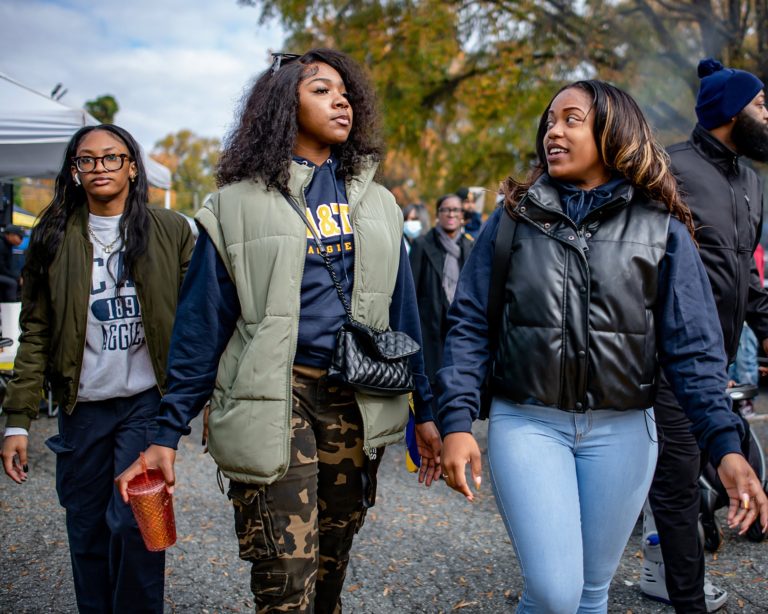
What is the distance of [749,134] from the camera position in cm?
314

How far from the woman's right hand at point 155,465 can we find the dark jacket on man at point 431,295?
3.95 metres

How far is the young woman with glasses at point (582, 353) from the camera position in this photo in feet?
6.74

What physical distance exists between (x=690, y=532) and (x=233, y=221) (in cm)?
216

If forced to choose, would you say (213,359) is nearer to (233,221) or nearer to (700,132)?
(233,221)

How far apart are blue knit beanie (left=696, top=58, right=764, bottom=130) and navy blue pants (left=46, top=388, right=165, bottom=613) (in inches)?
99.2

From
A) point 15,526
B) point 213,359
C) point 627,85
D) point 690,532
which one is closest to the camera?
point 213,359

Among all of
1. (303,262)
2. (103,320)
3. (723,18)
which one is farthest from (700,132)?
(723,18)

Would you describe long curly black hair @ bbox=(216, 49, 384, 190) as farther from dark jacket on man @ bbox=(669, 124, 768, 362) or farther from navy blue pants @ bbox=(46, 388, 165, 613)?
dark jacket on man @ bbox=(669, 124, 768, 362)

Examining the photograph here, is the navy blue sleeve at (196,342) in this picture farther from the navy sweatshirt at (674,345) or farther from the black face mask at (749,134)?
the black face mask at (749,134)

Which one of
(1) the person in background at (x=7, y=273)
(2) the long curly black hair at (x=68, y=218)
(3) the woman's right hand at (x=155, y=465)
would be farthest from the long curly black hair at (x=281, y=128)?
(1) the person in background at (x=7, y=273)

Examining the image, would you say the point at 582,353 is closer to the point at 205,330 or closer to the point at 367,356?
the point at 367,356

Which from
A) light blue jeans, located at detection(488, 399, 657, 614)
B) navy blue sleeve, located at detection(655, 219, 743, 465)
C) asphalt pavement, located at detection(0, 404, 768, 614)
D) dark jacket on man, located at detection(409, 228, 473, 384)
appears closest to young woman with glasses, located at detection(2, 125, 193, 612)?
asphalt pavement, located at detection(0, 404, 768, 614)

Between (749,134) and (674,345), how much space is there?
1.44 m

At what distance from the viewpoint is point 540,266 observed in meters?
2.19
